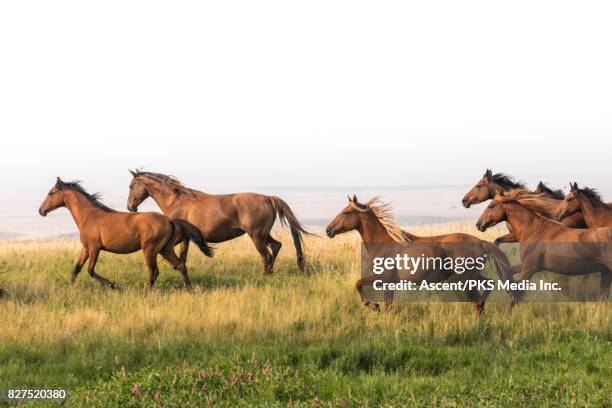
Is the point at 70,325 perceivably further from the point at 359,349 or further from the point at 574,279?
the point at 574,279

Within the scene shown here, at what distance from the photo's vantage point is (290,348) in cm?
938

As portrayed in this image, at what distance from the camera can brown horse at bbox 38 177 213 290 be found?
1407cm

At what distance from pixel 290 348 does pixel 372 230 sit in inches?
125

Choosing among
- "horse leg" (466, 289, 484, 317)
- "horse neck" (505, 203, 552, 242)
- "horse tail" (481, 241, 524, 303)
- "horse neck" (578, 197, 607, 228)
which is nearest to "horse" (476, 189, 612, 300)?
"horse neck" (505, 203, 552, 242)

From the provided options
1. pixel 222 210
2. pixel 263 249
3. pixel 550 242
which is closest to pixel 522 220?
pixel 550 242

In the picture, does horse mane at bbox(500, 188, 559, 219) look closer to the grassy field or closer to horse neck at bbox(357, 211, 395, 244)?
the grassy field

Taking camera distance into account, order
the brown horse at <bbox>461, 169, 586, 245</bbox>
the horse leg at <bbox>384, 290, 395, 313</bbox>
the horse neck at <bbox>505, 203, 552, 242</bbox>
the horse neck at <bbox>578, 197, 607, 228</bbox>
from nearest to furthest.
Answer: the horse leg at <bbox>384, 290, 395, 313</bbox>
the horse neck at <bbox>505, 203, 552, 242</bbox>
the horse neck at <bbox>578, 197, 607, 228</bbox>
the brown horse at <bbox>461, 169, 586, 245</bbox>

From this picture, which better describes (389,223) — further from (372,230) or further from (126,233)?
(126,233)

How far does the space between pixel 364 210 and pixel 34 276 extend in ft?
27.5

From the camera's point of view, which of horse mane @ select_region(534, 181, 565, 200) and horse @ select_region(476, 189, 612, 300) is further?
horse mane @ select_region(534, 181, 565, 200)

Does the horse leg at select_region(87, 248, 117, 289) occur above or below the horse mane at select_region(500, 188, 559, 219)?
below

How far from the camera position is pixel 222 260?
60.2 feet

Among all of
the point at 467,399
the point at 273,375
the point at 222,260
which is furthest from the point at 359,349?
the point at 222,260

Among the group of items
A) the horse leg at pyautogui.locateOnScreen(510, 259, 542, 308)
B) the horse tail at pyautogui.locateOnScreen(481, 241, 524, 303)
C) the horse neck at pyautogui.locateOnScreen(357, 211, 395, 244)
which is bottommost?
the horse leg at pyautogui.locateOnScreen(510, 259, 542, 308)
